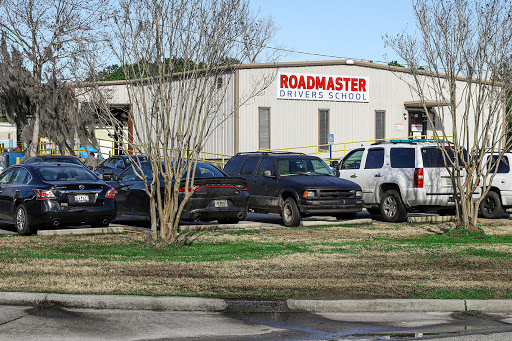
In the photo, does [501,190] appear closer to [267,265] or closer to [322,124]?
[267,265]

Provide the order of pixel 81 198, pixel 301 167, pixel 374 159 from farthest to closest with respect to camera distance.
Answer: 1. pixel 374 159
2. pixel 301 167
3. pixel 81 198

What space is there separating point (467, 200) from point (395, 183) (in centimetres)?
412

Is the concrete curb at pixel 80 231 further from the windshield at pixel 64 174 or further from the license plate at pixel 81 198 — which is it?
the windshield at pixel 64 174

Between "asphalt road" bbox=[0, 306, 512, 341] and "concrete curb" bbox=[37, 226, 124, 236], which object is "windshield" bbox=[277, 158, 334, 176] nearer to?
"concrete curb" bbox=[37, 226, 124, 236]

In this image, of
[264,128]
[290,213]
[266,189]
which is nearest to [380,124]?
[264,128]

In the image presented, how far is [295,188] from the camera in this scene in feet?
57.9

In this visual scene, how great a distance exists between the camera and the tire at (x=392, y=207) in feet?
60.9

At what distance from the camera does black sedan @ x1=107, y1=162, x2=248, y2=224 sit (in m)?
16.0

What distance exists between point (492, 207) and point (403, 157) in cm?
332

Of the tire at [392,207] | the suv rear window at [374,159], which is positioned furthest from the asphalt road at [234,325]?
the suv rear window at [374,159]

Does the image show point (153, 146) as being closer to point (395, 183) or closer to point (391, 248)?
point (391, 248)

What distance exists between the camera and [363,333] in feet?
23.7

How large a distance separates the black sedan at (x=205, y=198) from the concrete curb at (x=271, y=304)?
7.59 meters

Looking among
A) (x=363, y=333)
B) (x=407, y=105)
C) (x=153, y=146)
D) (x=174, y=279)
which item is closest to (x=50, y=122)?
(x=407, y=105)
